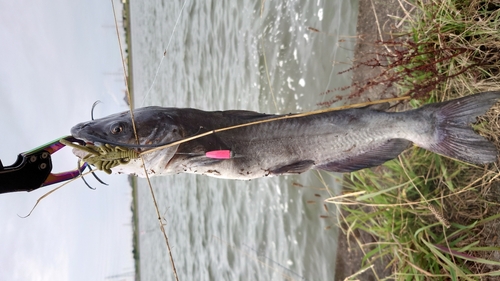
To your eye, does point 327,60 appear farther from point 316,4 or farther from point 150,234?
point 150,234

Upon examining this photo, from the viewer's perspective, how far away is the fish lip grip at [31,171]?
84.7 inches

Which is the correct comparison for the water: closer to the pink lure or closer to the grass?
the grass

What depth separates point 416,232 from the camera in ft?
11.1

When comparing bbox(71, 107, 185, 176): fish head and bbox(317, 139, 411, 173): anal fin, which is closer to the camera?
bbox(71, 107, 185, 176): fish head

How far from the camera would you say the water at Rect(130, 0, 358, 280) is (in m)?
5.07

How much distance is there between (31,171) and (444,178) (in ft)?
11.3

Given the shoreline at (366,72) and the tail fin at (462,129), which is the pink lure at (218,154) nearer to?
the tail fin at (462,129)

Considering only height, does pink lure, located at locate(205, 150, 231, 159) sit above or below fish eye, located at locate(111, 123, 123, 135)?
below

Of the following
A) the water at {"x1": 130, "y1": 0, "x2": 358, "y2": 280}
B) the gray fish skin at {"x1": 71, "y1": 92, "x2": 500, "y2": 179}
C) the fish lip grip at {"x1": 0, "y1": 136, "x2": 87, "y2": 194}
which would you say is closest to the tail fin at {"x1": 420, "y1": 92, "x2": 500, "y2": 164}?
the gray fish skin at {"x1": 71, "y1": 92, "x2": 500, "y2": 179}

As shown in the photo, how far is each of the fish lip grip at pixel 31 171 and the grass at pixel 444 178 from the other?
262 centimetres

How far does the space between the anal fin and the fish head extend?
3.74 feet

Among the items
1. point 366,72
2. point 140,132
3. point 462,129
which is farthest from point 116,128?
point 366,72

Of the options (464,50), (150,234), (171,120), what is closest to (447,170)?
(464,50)

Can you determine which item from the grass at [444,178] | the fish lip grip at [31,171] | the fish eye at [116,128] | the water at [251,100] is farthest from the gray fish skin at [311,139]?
the water at [251,100]
